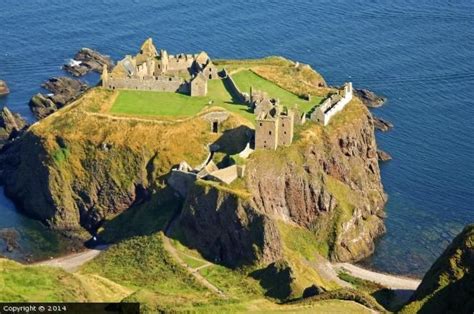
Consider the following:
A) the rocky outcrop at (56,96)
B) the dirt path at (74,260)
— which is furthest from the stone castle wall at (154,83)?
the dirt path at (74,260)

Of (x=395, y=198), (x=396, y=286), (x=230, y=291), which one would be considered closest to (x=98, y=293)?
(x=230, y=291)

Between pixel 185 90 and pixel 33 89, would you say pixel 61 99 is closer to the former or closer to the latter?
pixel 33 89

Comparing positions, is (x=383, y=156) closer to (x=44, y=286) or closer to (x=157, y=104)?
(x=157, y=104)

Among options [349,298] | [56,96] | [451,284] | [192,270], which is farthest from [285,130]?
[56,96]

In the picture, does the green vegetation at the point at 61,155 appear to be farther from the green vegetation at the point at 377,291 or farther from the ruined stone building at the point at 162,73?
the green vegetation at the point at 377,291

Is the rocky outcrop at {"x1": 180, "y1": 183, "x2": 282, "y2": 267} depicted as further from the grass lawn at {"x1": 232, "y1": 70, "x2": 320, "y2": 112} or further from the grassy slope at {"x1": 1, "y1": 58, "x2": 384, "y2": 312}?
the grass lawn at {"x1": 232, "y1": 70, "x2": 320, "y2": 112}

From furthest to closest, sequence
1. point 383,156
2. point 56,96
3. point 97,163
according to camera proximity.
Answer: point 56,96 → point 383,156 → point 97,163

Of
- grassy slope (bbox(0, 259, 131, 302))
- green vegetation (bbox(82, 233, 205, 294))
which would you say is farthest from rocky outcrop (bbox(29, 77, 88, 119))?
grassy slope (bbox(0, 259, 131, 302))
